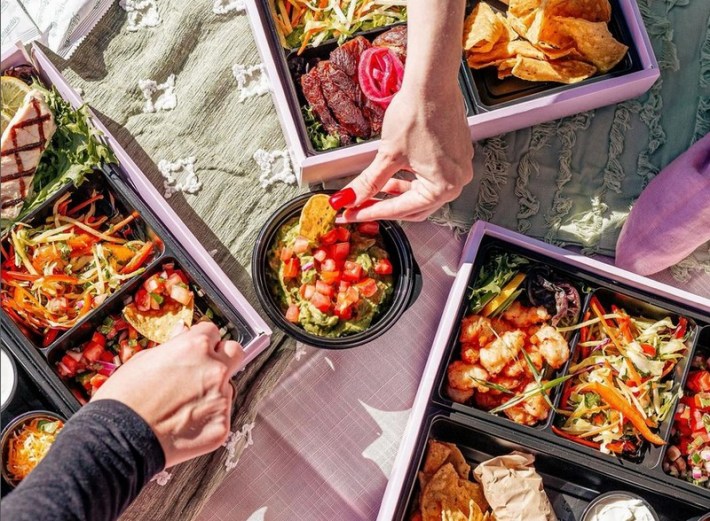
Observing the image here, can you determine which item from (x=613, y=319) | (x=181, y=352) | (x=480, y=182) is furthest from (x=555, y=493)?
(x=181, y=352)

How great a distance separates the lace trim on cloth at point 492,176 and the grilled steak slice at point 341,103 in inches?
21.8

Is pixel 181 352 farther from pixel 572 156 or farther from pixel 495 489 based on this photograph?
pixel 572 156

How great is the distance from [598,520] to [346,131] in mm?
1699

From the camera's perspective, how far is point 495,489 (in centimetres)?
247

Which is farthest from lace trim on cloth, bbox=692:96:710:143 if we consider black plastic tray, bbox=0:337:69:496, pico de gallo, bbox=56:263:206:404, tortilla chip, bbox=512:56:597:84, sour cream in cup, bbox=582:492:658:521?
black plastic tray, bbox=0:337:69:496

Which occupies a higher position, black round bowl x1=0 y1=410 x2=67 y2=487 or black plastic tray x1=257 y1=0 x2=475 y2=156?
black plastic tray x1=257 y1=0 x2=475 y2=156

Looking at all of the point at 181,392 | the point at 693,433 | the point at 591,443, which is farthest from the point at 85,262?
the point at 693,433

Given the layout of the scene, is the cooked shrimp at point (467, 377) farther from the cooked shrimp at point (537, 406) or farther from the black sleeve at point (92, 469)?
the black sleeve at point (92, 469)

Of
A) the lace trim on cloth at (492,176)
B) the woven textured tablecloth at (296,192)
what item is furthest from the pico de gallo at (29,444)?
the lace trim on cloth at (492,176)

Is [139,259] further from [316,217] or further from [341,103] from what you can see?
[341,103]

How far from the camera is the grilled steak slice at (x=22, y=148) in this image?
2338mm

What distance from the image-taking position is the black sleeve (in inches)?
63.2

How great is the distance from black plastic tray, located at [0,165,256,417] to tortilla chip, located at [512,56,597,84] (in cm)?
138

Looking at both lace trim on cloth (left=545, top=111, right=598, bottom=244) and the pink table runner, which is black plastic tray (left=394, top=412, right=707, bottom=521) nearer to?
the pink table runner
